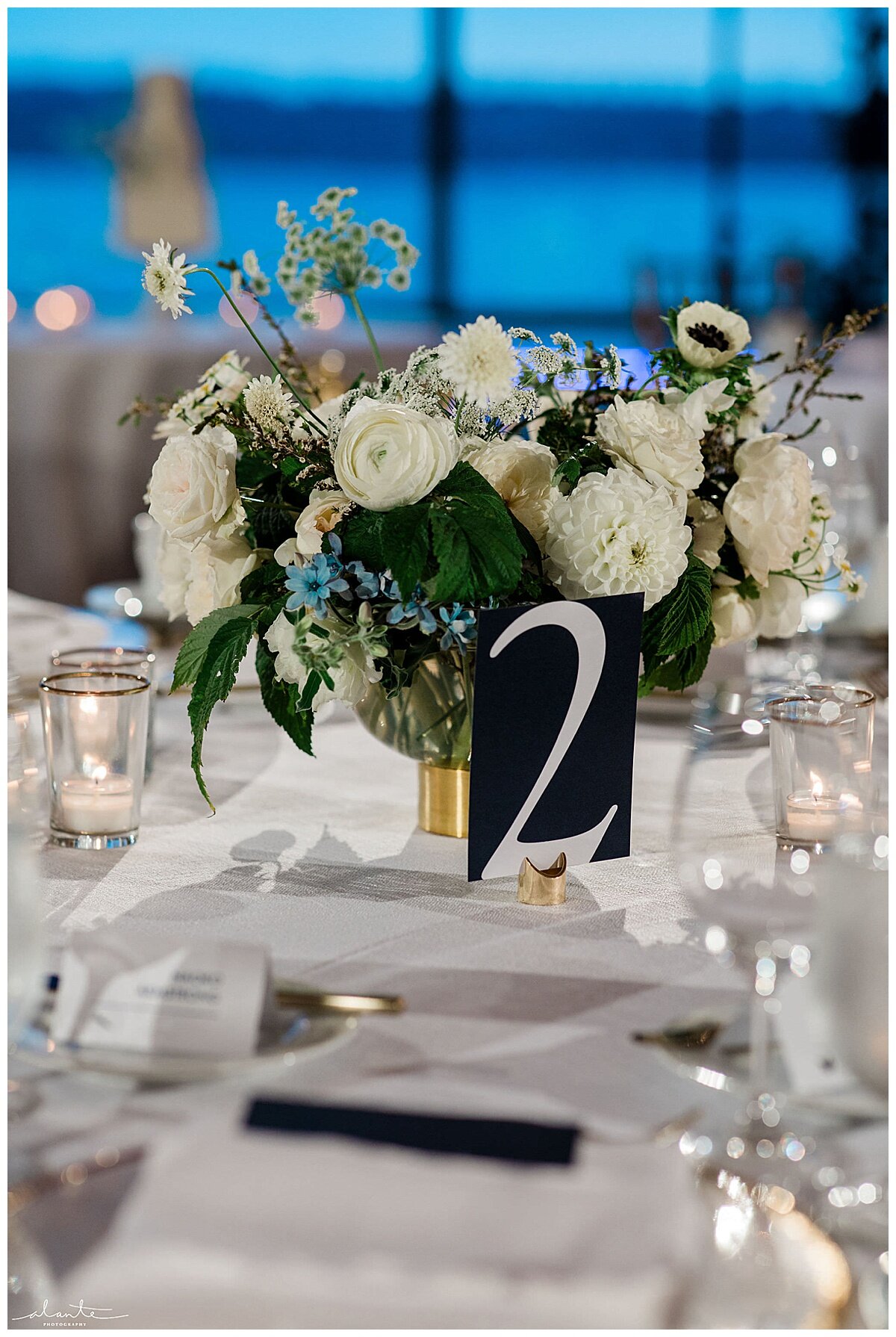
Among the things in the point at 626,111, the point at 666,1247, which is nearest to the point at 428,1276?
the point at 666,1247

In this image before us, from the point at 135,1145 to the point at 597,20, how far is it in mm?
5689

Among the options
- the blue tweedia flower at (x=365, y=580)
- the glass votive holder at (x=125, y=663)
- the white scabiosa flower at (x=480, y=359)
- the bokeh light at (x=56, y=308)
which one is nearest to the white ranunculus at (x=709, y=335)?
the white scabiosa flower at (x=480, y=359)

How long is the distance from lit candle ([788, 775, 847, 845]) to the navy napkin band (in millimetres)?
453

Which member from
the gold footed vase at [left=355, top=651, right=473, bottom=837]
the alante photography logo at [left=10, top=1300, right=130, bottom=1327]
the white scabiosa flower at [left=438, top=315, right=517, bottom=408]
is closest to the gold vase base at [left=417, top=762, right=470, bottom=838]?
the gold footed vase at [left=355, top=651, right=473, bottom=837]

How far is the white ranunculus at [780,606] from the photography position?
1.02 meters

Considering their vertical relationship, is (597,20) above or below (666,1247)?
above

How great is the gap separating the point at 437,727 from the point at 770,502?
0.99 ft

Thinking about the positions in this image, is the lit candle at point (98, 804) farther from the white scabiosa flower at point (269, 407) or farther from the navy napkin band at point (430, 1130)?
the navy napkin band at point (430, 1130)

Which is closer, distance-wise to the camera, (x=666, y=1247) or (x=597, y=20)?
(x=666, y=1247)

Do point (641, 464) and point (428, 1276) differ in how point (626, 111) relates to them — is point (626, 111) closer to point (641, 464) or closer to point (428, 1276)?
point (641, 464)

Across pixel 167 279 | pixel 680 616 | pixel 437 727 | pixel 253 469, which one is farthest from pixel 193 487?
pixel 680 616

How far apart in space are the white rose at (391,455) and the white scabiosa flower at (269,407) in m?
0.10

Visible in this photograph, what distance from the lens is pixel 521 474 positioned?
33.7 inches

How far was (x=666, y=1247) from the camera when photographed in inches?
19.0
